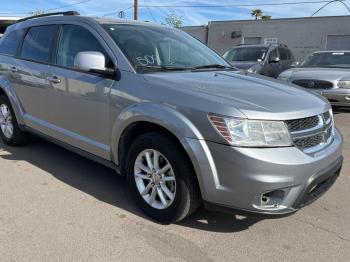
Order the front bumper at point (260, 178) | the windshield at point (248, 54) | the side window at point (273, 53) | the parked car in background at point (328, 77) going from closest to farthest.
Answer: the front bumper at point (260, 178) < the parked car in background at point (328, 77) < the windshield at point (248, 54) < the side window at point (273, 53)

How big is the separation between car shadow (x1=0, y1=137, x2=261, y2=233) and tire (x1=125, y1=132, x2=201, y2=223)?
0.17 m

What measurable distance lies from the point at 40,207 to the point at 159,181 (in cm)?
119

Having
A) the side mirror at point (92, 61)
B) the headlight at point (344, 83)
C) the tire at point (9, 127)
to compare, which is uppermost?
the side mirror at point (92, 61)

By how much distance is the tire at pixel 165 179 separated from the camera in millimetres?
3260

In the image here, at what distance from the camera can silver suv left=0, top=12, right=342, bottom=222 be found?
301 centimetres

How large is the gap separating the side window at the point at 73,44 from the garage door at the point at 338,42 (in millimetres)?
24227

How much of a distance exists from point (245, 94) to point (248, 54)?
30.2 ft

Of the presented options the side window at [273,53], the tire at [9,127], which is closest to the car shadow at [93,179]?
the tire at [9,127]

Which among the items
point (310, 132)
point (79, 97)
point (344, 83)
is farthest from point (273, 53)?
point (310, 132)

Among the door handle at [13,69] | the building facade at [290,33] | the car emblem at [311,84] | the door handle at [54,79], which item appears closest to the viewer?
the door handle at [54,79]

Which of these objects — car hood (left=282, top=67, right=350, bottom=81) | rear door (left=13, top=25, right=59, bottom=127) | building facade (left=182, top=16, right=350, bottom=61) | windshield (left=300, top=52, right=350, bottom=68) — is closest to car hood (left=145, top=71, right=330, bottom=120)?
rear door (left=13, top=25, right=59, bottom=127)

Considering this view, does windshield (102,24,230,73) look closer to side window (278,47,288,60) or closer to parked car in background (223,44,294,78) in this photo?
parked car in background (223,44,294,78)

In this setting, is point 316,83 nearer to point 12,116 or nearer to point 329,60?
point 329,60

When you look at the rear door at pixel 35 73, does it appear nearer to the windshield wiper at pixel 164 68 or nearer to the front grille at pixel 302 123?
the windshield wiper at pixel 164 68
